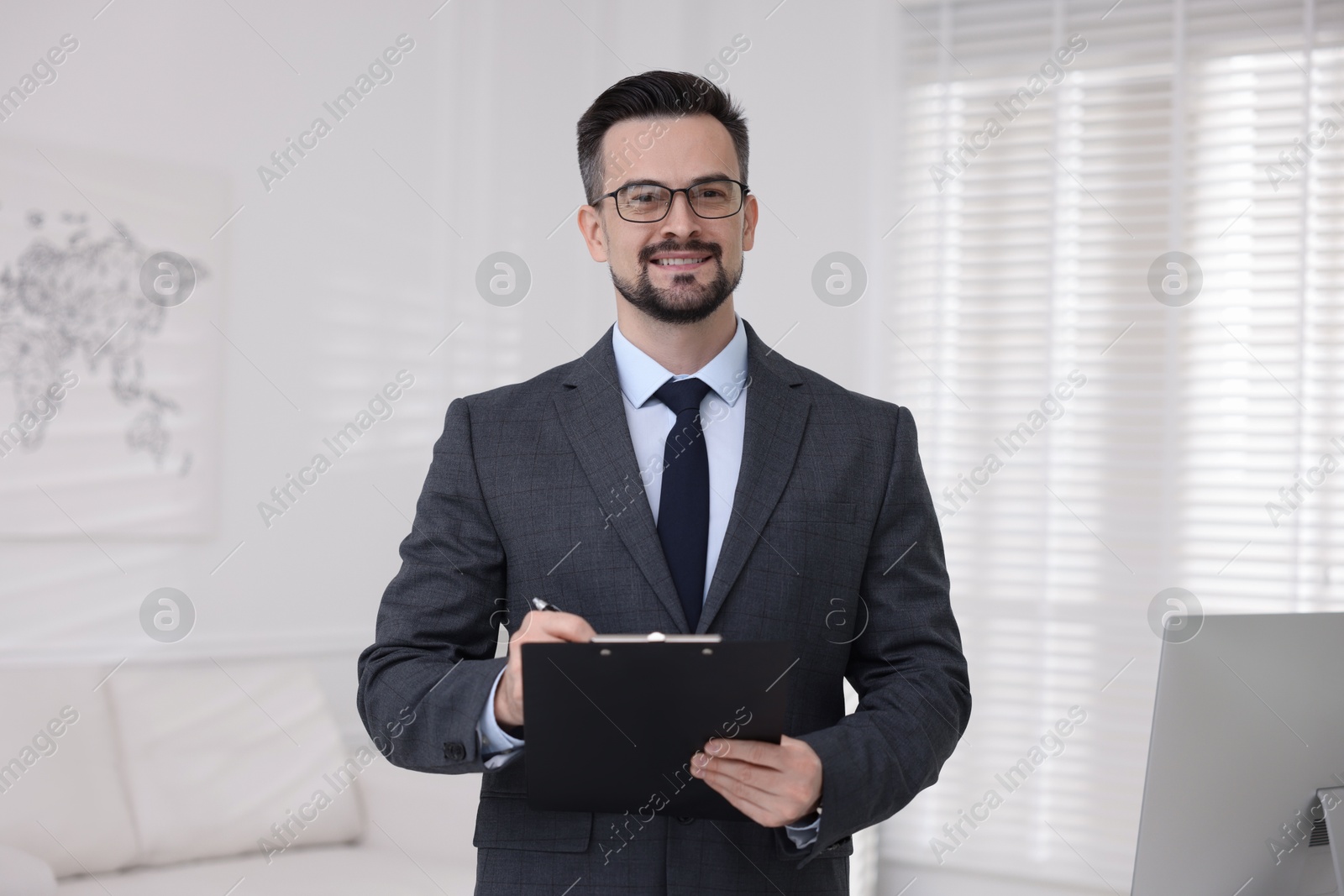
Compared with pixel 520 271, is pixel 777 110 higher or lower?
higher

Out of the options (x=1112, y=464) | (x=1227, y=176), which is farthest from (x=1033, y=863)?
(x=1227, y=176)

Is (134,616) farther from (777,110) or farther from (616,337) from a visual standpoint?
(777,110)

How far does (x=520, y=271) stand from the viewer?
11.7ft

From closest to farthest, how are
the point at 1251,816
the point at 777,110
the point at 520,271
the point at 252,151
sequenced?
the point at 1251,816 → the point at 252,151 → the point at 520,271 → the point at 777,110

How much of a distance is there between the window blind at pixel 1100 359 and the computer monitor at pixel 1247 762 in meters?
2.13

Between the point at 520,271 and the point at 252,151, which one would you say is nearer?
the point at 252,151

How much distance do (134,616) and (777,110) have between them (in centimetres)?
259

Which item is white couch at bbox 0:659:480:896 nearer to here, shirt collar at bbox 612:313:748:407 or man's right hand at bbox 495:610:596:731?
man's right hand at bbox 495:610:596:731

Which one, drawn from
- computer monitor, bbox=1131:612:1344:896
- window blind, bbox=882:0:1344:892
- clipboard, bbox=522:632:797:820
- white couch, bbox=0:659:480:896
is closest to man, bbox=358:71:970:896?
clipboard, bbox=522:632:797:820

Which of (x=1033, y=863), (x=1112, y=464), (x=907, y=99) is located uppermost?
(x=907, y=99)

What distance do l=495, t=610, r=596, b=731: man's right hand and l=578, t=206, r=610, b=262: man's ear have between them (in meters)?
0.62

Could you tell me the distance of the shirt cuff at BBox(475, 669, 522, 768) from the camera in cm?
123

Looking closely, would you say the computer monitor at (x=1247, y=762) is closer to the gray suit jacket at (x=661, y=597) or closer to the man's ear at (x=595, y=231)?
the gray suit jacket at (x=661, y=597)

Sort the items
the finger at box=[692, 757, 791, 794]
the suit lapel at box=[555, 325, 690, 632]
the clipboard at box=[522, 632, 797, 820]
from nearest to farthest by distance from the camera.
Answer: the clipboard at box=[522, 632, 797, 820] < the finger at box=[692, 757, 791, 794] < the suit lapel at box=[555, 325, 690, 632]
